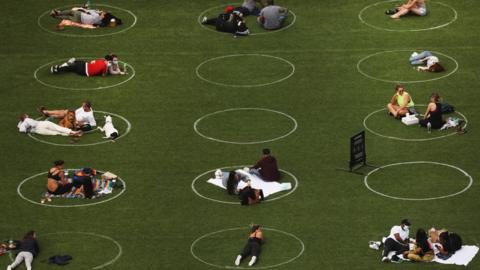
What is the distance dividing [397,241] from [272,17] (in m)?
21.7

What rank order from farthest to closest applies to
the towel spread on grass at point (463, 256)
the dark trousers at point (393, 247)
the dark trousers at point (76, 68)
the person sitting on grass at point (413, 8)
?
the person sitting on grass at point (413, 8)
the dark trousers at point (76, 68)
the dark trousers at point (393, 247)
the towel spread on grass at point (463, 256)

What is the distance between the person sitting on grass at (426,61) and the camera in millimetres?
68000

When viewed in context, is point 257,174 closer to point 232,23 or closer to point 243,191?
point 243,191

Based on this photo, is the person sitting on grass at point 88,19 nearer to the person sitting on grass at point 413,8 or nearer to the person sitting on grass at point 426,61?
the person sitting on grass at point 413,8

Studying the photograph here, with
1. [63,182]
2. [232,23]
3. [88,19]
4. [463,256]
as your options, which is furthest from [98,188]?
[88,19]

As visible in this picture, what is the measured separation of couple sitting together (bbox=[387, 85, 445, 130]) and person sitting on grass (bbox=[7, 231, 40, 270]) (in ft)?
55.6

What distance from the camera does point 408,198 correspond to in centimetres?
5706

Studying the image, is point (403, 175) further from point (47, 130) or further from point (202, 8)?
point (202, 8)

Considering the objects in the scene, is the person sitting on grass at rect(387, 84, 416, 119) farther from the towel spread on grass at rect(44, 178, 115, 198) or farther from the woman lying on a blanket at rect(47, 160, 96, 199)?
the woman lying on a blanket at rect(47, 160, 96, 199)

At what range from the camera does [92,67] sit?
6844 centimetres

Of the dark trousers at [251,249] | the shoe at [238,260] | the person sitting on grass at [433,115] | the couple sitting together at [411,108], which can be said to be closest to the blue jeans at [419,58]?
the couple sitting together at [411,108]

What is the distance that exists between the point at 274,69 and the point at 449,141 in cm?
1023

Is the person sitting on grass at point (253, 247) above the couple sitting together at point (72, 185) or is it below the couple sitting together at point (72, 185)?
above

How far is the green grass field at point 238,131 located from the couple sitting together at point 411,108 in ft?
1.43
